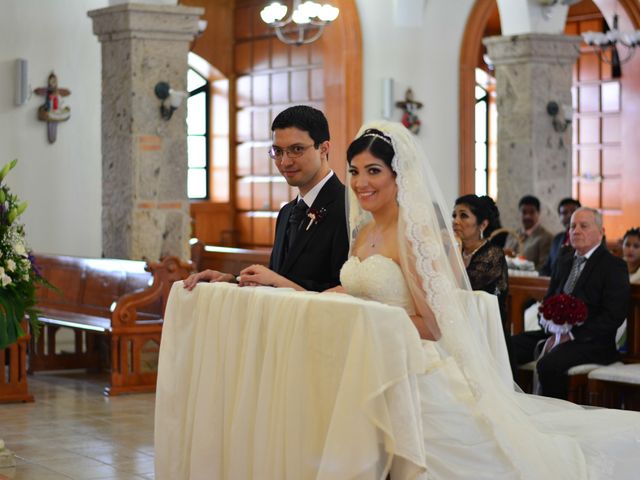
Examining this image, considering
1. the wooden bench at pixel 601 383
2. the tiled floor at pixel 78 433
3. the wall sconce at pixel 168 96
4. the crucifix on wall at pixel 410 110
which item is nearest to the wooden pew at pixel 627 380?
the wooden bench at pixel 601 383

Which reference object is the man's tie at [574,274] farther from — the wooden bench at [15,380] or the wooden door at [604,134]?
the wooden door at [604,134]

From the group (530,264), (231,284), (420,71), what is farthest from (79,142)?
(231,284)

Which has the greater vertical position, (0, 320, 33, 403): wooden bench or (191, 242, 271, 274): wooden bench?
(191, 242, 271, 274): wooden bench

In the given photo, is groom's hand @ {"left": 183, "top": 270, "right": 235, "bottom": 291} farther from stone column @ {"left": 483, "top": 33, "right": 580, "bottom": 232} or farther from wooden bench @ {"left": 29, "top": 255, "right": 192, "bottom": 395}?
stone column @ {"left": 483, "top": 33, "right": 580, "bottom": 232}

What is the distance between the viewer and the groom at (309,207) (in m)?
4.43

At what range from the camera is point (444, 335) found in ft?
13.8

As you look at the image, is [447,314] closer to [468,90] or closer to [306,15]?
[306,15]

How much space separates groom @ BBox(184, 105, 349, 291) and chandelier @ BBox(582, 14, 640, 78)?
9.80m

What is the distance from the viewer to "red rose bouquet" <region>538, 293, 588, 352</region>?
274 inches

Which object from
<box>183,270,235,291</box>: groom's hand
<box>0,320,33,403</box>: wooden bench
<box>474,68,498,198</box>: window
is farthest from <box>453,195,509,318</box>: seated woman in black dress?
<box>474,68,498,198</box>: window

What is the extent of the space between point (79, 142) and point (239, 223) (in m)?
4.53

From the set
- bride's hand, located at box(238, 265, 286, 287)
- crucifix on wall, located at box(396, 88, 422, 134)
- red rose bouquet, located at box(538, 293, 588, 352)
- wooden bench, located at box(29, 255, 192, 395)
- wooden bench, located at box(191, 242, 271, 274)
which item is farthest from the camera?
crucifix on wall, located at box(396, 88, 422, 134)

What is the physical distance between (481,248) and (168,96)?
454 centimetres

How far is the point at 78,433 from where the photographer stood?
712 centimetres
